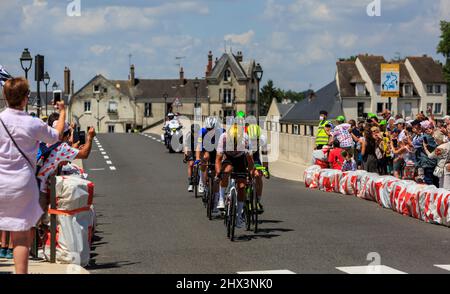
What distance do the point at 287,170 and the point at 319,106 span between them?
87.7m

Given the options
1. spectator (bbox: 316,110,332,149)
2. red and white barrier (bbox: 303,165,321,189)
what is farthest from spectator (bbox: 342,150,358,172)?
spectator (bbox: 316,110,332,149)

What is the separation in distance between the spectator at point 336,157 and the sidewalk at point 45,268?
1327cm

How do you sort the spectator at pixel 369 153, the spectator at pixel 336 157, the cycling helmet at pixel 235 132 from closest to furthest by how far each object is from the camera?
the cycling helmet at pixel 235 132 < the spectator at pixel 369 153 < the spectator at pixel 336 157

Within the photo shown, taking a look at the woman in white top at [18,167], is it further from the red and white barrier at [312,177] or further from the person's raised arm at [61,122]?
the red and white barrier at [312,177]

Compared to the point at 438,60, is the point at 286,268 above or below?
below

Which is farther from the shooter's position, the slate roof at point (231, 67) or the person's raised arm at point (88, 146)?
the slate roof at point (231, 67)

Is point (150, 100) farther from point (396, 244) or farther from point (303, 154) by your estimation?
point (396, 244)

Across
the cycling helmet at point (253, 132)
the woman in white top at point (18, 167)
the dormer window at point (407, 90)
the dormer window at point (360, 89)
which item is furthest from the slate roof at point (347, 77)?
the woman in white top at point (18, 167)

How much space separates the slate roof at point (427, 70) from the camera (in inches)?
4523

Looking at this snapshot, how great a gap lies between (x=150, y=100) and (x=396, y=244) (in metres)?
126

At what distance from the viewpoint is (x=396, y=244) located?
504 inches

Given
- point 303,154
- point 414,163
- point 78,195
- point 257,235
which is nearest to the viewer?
point 78,195

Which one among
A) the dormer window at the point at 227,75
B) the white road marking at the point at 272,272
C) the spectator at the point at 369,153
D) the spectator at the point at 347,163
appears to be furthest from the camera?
the dormer window at the point at 227,75
